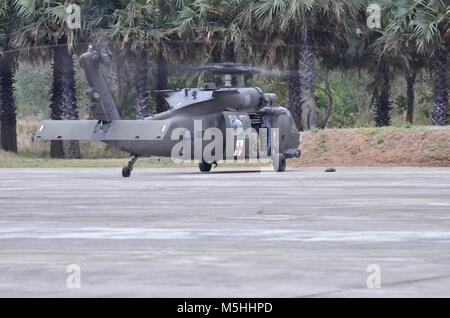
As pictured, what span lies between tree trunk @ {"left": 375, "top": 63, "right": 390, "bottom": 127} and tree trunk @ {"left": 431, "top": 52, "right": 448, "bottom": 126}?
Result: 592 cm

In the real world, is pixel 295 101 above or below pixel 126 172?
above

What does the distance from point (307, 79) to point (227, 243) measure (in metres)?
37.9

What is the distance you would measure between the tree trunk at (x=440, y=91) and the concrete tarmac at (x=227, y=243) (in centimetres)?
2557

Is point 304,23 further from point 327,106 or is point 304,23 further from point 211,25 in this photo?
point 327,106

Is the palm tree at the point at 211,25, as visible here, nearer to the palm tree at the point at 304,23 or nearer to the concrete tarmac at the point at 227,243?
the palm tree at the point at 304,23

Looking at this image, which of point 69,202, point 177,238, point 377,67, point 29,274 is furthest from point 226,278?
point 377,67

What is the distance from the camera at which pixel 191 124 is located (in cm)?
3609

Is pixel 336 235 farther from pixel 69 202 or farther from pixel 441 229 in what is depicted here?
pixel 69 202

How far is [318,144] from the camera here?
149 feet

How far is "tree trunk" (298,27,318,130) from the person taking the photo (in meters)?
50.0

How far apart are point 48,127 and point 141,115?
54.7 feet

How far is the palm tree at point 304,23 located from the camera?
48250 mm

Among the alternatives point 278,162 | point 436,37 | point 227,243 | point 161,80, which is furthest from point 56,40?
point 227,243

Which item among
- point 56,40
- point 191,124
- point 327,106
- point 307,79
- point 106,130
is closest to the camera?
point 106,130
